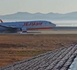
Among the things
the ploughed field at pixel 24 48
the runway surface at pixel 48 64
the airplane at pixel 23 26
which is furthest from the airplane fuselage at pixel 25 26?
the runway surface at pixel 48 64

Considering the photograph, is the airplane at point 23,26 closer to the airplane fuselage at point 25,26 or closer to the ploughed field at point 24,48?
the airplane fuselage at point 25,26

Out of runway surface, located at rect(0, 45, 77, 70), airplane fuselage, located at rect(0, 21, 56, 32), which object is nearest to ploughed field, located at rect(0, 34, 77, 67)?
runway surface, located at rect(0, 45, 77, 70)

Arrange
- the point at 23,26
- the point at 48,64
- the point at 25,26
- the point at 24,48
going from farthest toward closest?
1. the point at 25,26
2. the point at 23,26
3. the point at 24,48
4. the point at 48,64

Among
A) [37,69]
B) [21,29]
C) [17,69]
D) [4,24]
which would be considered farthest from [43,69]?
[4,24]

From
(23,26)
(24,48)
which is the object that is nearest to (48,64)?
(24,48)

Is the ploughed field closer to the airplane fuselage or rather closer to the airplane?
the airplane

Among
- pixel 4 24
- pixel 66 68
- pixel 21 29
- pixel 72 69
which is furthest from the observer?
pixel 4 24

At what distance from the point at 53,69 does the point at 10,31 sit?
8691 centimetres

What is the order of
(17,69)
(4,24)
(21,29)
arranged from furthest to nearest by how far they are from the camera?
(4,24), (21,29), (17,69)

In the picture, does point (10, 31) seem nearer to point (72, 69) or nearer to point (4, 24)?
point (4, 24)

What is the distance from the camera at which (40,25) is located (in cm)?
10600

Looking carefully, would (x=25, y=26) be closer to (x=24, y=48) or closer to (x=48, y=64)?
(x=24, y=48)

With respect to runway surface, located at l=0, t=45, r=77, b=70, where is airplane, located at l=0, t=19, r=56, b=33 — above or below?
below

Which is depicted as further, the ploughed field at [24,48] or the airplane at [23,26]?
the airplane at [23,26]
